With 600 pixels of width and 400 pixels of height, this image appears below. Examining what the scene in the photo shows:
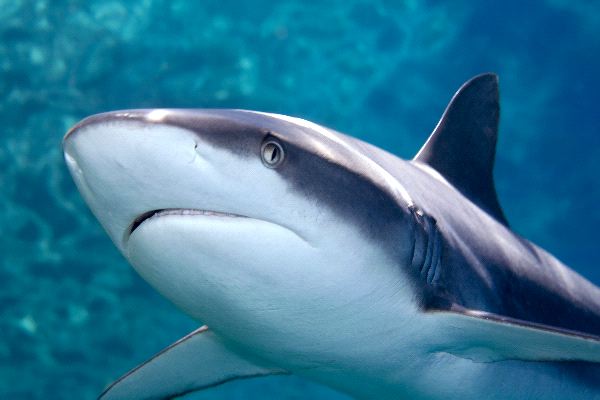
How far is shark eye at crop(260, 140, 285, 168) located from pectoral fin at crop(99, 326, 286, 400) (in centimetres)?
174

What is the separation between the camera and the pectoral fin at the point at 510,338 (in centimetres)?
252

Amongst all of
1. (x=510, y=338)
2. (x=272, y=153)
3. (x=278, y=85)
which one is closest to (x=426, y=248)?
(x=510, y=338)

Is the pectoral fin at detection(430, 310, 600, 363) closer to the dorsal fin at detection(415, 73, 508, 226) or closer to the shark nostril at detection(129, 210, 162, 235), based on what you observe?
the shark nostril at detection(129, 210, 162, 235)

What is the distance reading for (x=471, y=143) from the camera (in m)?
4.59

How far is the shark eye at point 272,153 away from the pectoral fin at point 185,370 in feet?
5.72

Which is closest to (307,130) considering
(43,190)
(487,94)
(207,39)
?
(487,94)

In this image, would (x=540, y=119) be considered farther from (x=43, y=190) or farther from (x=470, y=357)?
(x=43, y=190)

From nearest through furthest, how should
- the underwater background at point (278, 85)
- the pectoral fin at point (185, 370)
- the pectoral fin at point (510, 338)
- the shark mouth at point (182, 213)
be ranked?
the shark mouth at point (182, 213) < the pectoral fin at point (510, 338) < the pectoral fin at point (185, 370) < the underwater background at point (278, 85)

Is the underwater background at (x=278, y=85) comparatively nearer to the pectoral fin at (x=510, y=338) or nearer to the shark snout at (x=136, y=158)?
the pectoral fin at (x=510, y=338)

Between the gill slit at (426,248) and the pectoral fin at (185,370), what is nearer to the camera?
the gill slit at (426,248)

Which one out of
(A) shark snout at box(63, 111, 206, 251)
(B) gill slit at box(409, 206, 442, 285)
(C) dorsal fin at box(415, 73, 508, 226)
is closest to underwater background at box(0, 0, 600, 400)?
(C) dorsal fin at box(415, 73, 508, 226)

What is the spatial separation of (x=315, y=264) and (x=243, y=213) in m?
0.40

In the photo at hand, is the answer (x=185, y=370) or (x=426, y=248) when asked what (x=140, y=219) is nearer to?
(x=426, y=248)

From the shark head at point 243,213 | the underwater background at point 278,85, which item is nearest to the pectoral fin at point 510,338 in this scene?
the shark head at point 243,213
